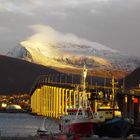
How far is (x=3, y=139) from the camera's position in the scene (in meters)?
71.1

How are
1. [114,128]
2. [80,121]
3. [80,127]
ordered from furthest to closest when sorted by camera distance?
[114,128] < [80,121] < [80,127]

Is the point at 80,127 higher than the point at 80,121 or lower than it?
lower

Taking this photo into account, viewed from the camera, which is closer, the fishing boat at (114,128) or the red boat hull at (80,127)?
the red boat hull at (80,127)

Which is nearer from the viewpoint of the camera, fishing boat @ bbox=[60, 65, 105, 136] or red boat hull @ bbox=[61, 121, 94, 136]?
red boat hull @ bbox=[61, 121, 94, 136]

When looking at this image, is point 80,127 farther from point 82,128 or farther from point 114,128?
point 114,128

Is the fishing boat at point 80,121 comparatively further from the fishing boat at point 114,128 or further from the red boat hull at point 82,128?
the fishing boat at point 114,128

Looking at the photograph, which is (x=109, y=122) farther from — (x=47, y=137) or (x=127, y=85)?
(x=127, y=85)

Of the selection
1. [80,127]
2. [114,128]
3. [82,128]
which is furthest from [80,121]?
[114,128]

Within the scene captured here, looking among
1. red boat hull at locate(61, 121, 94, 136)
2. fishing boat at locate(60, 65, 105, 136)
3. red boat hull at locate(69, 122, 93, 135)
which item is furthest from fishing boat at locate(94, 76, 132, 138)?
red boat hull at locate(61, 121, 94, 136)

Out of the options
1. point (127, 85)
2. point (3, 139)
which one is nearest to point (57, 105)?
point (127, 85)

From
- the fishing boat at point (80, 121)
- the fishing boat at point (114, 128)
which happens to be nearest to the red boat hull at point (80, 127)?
the fishing boat at point (80, 121)

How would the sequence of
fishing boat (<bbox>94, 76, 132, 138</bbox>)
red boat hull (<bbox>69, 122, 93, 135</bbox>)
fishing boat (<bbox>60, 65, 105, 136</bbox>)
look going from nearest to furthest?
red boat hull (<bbox>69, 122, 93, 135</bbox>), fishing boat (<bbox>60, 65, 105, 136</bbox>), fishing boat (<bbox>94, 76, 132, 138</bbox>)

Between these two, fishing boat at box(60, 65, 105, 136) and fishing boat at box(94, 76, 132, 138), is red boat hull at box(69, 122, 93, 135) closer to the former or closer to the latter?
fishing boat at box(60, 65, 105, 136)

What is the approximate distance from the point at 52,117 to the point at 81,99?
9195 centimetres
